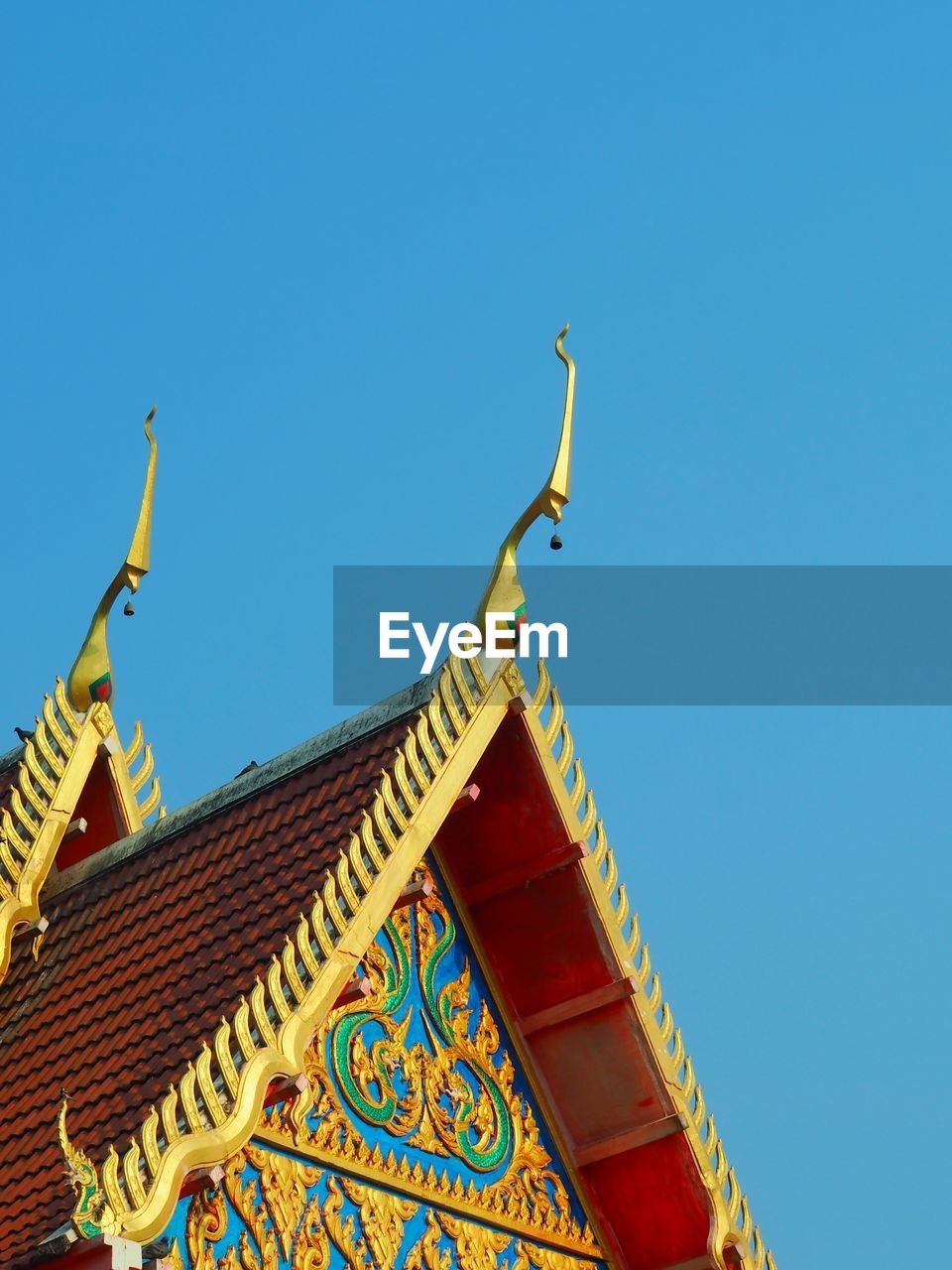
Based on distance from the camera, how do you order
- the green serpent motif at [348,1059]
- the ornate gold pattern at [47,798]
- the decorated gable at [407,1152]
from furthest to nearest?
the ornate gold pattern at [47,798] < the green serpent motif at [348,1059] < the decorated gable at [407,1152]

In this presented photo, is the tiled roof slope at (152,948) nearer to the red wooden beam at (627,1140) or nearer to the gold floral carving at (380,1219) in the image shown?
the gold floral carving at (380,1219)

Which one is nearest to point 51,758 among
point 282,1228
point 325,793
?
A: point 325,793

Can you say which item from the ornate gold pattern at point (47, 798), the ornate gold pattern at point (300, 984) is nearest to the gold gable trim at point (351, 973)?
the ornate gold pattern at point (300, 984)

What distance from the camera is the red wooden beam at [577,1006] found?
11.2m

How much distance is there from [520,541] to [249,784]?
168 cm

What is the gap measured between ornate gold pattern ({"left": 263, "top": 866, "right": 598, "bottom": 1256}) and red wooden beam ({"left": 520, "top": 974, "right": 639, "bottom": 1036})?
0.63 feet

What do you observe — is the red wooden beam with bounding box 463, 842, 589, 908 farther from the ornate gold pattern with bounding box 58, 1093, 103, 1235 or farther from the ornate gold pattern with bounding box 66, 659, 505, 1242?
the ornate gold pattern with bounding box 58, 1093, 103, 1235

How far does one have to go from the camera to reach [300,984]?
942 centimetres

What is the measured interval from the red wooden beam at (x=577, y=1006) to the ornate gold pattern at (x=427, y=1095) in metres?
0.19

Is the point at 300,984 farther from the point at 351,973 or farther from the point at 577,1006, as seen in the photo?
the point at 577,1006

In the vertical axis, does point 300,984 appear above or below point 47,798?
below

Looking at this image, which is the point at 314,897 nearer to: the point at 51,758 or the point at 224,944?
the point at 224,944

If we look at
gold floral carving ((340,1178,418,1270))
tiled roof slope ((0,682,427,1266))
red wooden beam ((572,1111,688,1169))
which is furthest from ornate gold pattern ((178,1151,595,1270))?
red wooden beam ((572,1111,688,1169))

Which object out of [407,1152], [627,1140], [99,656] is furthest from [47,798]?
[627,1140]
